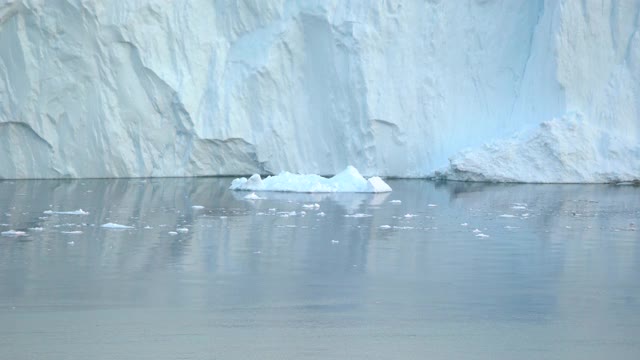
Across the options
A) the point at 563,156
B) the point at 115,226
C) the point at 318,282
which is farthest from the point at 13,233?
the point at 563,156

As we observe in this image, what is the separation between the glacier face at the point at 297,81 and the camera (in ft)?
56.8

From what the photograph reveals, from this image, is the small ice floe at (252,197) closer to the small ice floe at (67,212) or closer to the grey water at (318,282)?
the grey water at (318,282)

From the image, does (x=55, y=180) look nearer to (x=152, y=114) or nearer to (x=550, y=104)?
(x=152, y=114)

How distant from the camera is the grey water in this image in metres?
5.32

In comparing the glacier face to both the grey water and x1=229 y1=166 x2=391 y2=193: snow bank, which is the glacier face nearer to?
x1=229 y1=166 x2=391 y2=193: snow bank

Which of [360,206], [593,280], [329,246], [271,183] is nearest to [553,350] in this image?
[593,280]

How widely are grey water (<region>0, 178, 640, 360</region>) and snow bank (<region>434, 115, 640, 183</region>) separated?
444 cm

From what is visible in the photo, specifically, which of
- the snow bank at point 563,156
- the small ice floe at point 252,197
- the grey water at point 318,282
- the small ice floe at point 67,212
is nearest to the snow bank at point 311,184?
the small ice floe at point 252,197

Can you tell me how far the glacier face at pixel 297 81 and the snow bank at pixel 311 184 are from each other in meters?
2.50

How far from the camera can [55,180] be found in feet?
56.8

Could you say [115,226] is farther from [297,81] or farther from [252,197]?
[297,81]

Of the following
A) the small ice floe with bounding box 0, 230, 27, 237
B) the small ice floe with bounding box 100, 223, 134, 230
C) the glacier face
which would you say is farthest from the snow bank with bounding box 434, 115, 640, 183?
the small ice floe with bounding box 0, 230, 27, 237

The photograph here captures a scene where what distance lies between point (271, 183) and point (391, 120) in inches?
134

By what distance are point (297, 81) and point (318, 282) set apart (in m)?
12.1
